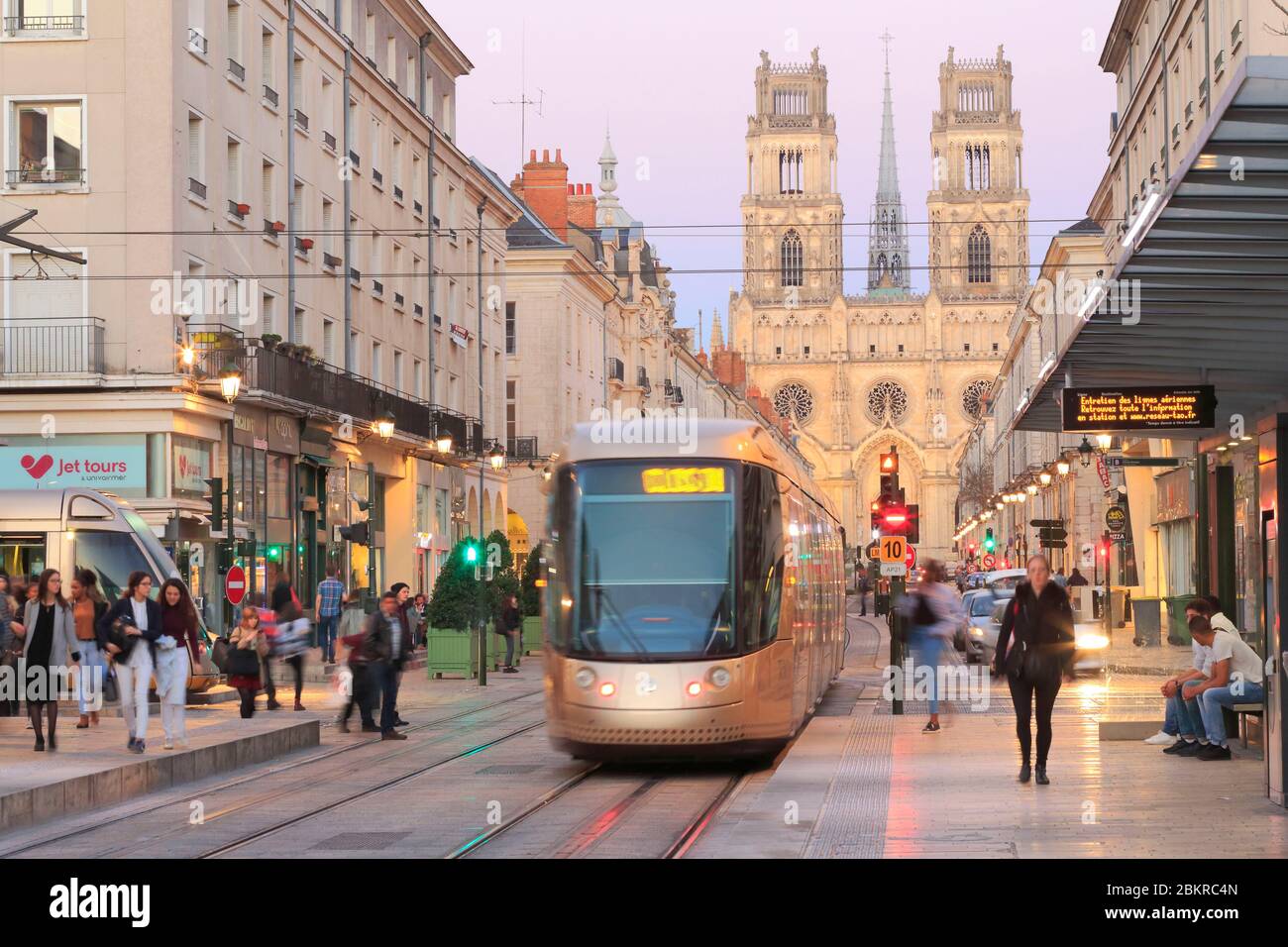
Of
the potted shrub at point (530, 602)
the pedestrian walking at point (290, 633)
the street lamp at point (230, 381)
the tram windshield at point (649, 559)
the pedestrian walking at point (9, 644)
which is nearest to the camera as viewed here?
the tram windshield at point (649, 559)

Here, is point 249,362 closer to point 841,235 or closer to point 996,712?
point 996,712

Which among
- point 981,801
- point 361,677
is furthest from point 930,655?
point 361,677

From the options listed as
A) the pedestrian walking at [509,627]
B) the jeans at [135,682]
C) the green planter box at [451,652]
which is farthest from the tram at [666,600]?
the pedestrian walking at [509,627]

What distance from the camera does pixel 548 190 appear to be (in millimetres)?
74438

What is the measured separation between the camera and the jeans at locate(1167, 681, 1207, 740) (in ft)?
55.3

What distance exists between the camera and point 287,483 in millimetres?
39625

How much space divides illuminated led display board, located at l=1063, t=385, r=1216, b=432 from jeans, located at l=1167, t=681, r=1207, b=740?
3.29 metres

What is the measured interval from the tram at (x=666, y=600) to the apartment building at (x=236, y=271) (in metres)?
15.7

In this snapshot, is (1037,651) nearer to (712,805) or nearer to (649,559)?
(712,805)

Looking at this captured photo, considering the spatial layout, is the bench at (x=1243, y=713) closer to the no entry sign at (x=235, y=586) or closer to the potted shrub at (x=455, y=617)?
the no entry sign at (x=235, y=586)

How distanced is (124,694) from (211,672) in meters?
9.71

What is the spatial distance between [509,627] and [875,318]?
456 ft

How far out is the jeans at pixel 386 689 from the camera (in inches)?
855
